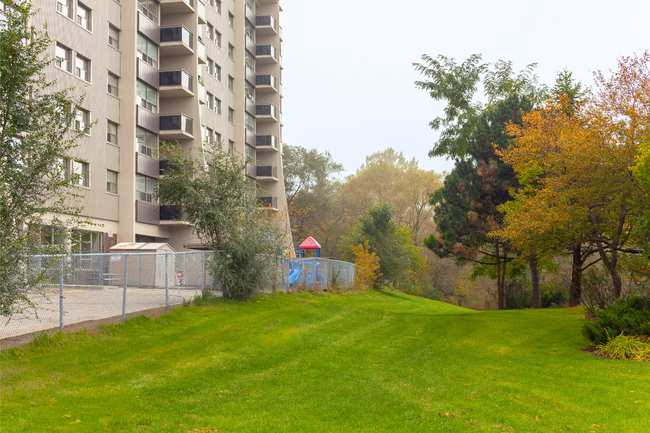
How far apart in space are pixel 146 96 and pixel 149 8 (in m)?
5.73

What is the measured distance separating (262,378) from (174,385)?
5.24 feet

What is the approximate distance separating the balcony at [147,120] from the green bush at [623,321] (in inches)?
1040

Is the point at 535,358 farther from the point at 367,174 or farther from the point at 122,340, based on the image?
the point at 367,174

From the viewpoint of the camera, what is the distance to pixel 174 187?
18.6m

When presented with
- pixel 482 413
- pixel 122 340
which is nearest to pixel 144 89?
pixel 122 340

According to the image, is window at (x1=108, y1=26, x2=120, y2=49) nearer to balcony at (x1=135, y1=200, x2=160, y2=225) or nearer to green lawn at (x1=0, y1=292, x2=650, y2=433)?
balcony at (x1=135, y1=200, x2=160, y2=225)

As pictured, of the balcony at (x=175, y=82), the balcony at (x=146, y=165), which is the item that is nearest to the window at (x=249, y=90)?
the balcony at (x=175, y=82)

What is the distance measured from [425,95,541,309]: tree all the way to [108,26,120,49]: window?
65.1 ft

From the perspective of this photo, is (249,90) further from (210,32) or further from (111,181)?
(111,181)

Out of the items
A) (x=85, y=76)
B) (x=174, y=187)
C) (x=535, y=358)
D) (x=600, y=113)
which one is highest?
(x=85, y=76)

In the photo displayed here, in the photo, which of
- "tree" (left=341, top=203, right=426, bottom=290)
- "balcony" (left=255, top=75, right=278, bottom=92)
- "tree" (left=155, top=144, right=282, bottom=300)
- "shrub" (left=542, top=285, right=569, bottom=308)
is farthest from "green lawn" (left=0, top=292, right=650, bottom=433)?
"balcony" (left=255, top=75, right=278, bottom=92)

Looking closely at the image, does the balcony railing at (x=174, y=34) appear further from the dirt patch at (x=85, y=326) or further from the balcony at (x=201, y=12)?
the dirt patch at (x=85, y=326)

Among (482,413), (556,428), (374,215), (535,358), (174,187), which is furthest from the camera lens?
(374,215)

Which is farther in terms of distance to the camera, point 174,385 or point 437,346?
point 437,346
